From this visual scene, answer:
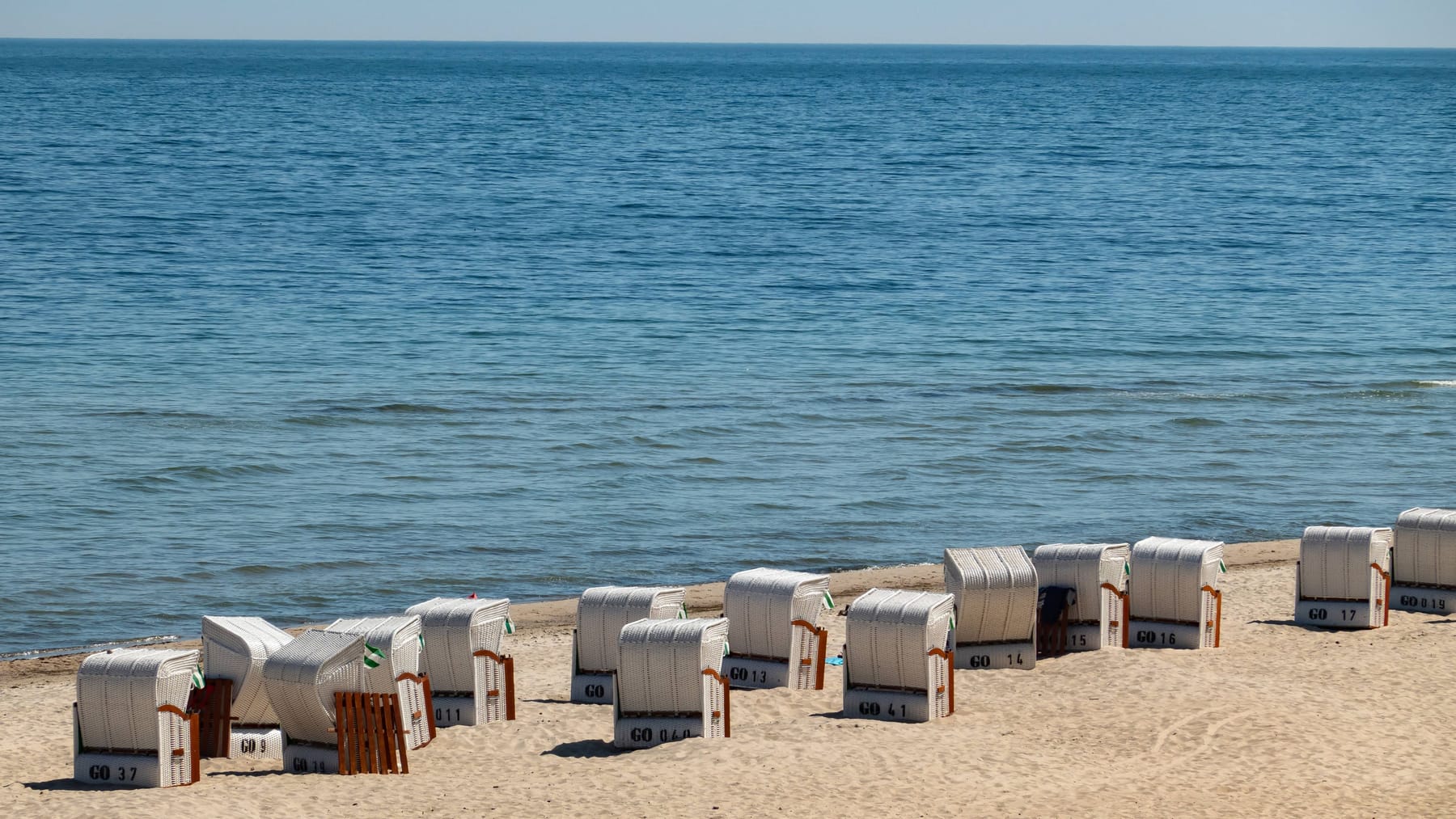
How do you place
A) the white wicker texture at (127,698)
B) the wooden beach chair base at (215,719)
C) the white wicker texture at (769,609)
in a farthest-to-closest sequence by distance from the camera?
1. the white wicker texture at (769,609)
2. the wooden beach chair base at (215,719)
3. the white wicker texture at (127,698)

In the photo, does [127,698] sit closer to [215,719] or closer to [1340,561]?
[215,719]

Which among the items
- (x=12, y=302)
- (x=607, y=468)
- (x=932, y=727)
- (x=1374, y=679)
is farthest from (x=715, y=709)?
(x=12, y=302)

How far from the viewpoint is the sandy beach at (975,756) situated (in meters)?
11.5

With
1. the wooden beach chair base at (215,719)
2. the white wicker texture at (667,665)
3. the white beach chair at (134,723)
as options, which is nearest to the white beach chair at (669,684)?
the white wicker texture at (667,665)

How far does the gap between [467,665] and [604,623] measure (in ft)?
4.33

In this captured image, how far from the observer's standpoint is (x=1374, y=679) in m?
14.5

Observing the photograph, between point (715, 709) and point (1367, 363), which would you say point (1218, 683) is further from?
point (1367, 363)

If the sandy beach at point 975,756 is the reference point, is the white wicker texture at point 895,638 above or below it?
above

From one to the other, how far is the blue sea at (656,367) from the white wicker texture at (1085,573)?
5.03 metres

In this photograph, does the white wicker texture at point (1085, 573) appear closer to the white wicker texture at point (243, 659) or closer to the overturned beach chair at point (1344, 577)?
the overturned beach chair at point (1344, 577)

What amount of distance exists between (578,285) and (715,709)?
110 feet

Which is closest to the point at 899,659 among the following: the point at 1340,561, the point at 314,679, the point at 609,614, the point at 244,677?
the point at 609,614

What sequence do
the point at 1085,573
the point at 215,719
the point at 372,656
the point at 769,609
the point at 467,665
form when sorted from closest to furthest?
the point at 372,656 → the point at 215,719 → the point at 467,665 → the point at 769,609 → the point at 1085,573

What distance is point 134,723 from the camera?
12.1 metres
